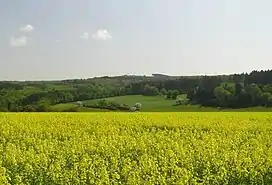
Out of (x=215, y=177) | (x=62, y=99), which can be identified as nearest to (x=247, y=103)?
(x=62, y=99)

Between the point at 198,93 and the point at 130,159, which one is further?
the point at 198,93

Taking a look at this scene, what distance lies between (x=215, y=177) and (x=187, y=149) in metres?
4.72

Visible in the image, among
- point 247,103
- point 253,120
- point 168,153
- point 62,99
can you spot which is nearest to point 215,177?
point 168,153

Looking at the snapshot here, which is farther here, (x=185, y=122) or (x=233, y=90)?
(x=233, y=90)

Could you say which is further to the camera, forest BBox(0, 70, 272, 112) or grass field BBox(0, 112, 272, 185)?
forest BBox(0, 70, 272, 112)

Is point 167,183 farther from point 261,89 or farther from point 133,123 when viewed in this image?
point 261,89

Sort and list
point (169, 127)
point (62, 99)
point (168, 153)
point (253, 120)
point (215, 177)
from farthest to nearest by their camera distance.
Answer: point (62, 99), point (253, 120), point (169, 127), point (168, 153), point (215, 177)

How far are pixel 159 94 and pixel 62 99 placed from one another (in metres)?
21.3

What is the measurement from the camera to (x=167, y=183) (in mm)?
10516

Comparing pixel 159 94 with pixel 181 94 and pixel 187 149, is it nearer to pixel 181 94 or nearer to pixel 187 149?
pixel 181 94

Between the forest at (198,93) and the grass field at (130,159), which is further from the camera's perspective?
the forest at (198,93)

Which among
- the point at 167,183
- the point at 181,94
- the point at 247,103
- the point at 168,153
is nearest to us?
the point at 167,183

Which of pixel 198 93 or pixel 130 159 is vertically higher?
pixel 198 93

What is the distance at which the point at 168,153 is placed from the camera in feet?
49.4
